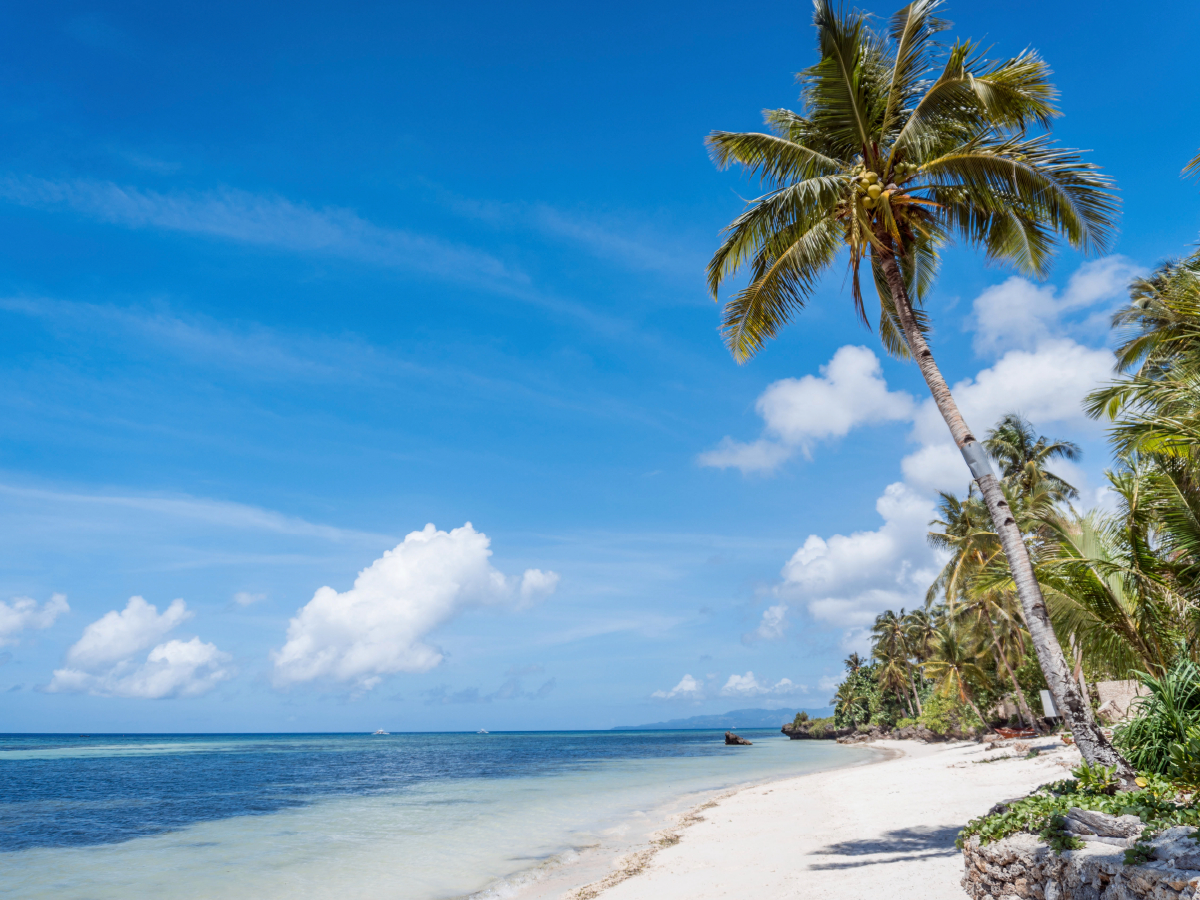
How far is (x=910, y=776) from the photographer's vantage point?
21422 millimetres

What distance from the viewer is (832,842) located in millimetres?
11508

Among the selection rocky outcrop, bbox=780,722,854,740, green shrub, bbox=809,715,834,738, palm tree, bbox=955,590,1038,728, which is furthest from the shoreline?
green shrub, bbox=809,715,834,738

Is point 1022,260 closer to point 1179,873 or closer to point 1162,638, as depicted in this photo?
point 1162,638

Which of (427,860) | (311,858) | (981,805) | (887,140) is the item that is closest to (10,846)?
(311,858)

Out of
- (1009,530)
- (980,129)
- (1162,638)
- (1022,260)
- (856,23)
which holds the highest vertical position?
(856,23)

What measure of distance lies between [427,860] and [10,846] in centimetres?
1312

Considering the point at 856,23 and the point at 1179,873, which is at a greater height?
the point at 856,23

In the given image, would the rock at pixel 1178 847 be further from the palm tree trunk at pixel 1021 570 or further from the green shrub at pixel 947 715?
the green shrub at pixel 947 715

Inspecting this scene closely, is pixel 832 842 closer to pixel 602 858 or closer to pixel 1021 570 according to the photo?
pixel 602 858

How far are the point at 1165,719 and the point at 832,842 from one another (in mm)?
6217

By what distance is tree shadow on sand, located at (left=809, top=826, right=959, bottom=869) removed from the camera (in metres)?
9.13

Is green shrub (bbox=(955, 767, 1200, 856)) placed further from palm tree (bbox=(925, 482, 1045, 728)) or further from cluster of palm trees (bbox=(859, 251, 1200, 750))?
palm tree (bbox=(925, 482, 1045, 728))

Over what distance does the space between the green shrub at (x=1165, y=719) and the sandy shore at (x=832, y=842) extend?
2319 millimetres

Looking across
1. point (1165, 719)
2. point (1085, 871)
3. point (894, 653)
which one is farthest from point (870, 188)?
point (894, 653)
